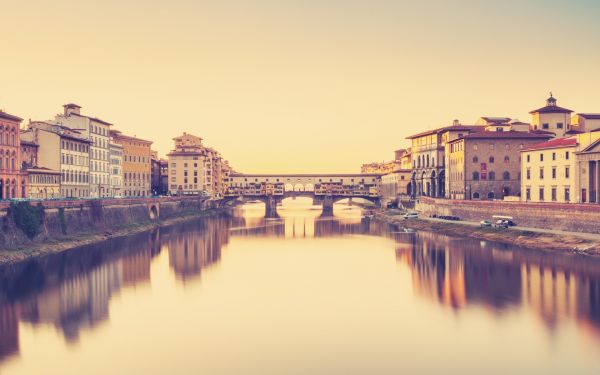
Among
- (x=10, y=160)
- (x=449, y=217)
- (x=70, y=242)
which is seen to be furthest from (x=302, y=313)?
(x=449, y=217)

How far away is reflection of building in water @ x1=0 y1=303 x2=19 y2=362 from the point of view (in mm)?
30156

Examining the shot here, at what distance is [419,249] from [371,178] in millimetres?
104383

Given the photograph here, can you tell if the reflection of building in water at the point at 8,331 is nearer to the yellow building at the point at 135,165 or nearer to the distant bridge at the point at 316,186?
the yellow building at the point at 135,165

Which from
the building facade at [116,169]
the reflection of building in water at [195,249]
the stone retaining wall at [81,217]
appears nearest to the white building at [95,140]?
the building facade at [116,169]

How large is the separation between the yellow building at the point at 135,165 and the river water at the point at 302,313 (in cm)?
6013

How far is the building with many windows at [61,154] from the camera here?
86312mm

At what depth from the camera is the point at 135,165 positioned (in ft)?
421

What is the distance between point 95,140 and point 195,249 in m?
42.2

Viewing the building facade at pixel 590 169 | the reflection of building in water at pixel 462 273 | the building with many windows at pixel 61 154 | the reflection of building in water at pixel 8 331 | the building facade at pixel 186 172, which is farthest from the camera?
the building facade at pixel 186 172

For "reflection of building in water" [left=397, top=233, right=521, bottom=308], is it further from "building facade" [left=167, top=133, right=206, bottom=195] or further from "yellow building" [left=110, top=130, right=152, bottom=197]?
"building facade" [left=167, top=133, right=206, bottom=195]

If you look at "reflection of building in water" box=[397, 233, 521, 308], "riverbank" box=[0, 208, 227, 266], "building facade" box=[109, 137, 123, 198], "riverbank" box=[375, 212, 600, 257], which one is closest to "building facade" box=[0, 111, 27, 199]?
"riverbank" box=[0, 208, 227, 266]

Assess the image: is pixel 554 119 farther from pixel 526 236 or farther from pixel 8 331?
pixel 8 331

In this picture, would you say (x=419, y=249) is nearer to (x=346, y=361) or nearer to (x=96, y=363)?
(x=346, y=361)

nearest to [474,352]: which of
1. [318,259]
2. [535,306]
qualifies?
[535,306]
